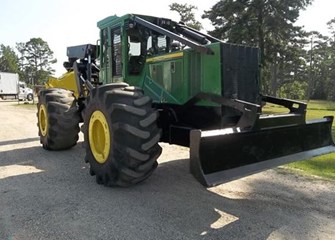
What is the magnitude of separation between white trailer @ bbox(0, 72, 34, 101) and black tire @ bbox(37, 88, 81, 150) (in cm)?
3593

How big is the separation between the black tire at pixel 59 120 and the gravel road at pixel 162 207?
4.39ft

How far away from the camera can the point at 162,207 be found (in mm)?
4855

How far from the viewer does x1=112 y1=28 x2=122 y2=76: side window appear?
278 inches

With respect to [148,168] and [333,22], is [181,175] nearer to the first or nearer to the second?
[148,168]

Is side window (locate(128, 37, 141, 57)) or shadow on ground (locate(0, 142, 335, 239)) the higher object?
side window (locate(128, 37, 141, 57))

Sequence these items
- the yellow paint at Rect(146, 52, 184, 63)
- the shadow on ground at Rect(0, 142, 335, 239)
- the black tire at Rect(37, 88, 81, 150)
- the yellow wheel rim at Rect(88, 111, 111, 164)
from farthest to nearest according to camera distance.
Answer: the black tire at Rect(37, 88, 81, 150), the yellow paint at Rect(146, 52, 184, 63), the yellow wheel rim at Rect(88, 111, 111, 164), the shadow on ground at Rect(0, 142, 335, 239)

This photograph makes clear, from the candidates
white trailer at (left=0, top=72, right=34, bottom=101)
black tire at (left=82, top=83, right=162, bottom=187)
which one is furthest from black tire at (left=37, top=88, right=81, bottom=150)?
white trailer at (left=0, top=72, right=34, bottom=101)

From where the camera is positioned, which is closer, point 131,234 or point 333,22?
point 131,234

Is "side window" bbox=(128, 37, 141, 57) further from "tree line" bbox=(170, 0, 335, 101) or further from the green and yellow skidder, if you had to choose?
"tree line" bbox=(170, 0, 335, 101)

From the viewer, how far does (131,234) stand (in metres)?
4.00

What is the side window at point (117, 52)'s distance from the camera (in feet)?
23.1

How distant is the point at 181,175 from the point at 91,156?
172 centimetres

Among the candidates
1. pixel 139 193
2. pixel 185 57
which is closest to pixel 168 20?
pixel 185 57

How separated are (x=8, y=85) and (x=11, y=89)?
0.61 metres
